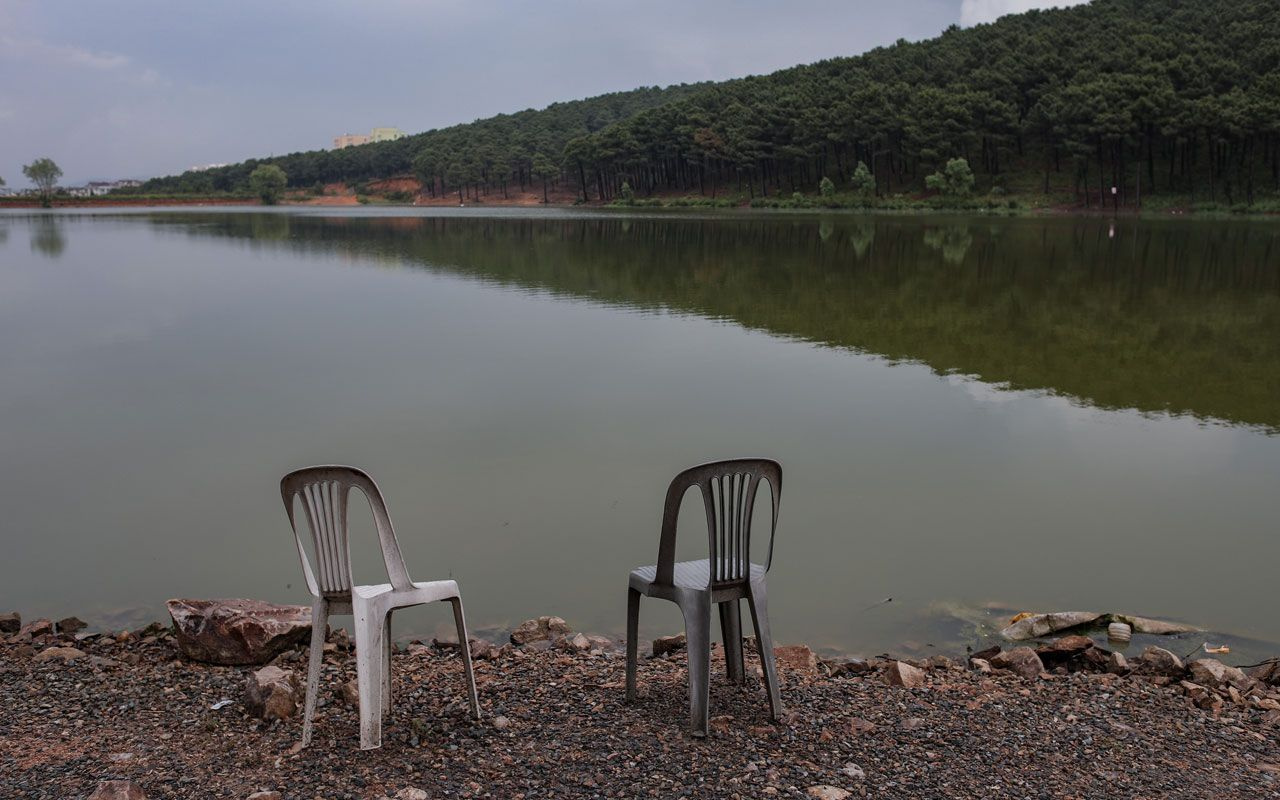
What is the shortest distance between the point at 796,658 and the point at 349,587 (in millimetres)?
2236

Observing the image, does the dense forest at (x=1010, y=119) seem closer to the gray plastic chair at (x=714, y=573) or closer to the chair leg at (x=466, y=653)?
the gray plastic chair at (x=714, y=573)

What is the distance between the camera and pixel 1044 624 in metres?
5.43

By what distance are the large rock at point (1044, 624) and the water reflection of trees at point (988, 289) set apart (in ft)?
19.6

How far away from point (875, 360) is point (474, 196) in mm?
113104

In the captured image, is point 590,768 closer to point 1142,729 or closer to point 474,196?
point 1142,729

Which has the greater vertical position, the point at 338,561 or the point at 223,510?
→ the point at 338,561

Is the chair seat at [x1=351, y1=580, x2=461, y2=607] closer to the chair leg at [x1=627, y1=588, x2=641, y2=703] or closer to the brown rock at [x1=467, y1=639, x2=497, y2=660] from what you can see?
the chair leg at [x1=627, y1=588, x2=641, y2=703]

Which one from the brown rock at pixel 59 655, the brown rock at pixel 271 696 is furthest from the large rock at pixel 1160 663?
the brown rock at pixel 59 655

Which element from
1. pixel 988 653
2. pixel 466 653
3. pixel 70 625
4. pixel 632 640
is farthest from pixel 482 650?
pixel 988 653

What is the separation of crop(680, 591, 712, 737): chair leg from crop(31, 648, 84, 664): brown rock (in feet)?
10.2

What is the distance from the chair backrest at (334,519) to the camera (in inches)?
146

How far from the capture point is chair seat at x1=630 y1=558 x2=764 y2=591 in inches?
155

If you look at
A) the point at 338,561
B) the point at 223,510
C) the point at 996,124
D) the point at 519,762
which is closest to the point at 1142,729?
the point at 519,762

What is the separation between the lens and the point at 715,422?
403 inches
